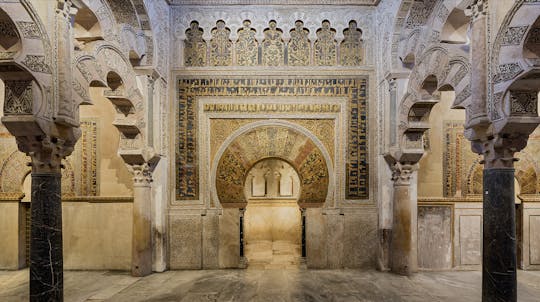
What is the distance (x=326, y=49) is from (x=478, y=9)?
3550 mm

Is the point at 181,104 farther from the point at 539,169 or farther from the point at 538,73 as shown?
the point at 539,169

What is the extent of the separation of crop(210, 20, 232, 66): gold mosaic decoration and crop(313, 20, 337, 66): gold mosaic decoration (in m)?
1.79

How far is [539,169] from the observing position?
7.00 m

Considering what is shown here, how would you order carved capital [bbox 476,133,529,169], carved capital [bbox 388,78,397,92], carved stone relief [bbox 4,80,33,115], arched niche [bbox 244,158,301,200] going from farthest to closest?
A: 1. arched niche [bbox 244,158,301,200]
2. carved capital [bbox 388,78,397,92]
3. carved capital [bbox 476,133,529,169]
4. carved stone relief [bbox 4,80,33,115]

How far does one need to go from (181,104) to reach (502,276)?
5902 mm

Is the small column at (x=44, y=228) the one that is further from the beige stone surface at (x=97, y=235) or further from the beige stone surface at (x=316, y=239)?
the beige stone surface at (x=316, y=239)

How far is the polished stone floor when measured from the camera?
17.2 feet

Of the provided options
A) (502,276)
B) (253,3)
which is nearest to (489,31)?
(502,276)

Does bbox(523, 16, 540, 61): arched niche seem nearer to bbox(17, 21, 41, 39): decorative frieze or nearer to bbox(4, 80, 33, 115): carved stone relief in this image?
bbox(17, 21, 41, 39): decorative frieze

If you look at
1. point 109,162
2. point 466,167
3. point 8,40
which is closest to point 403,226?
point 466,167

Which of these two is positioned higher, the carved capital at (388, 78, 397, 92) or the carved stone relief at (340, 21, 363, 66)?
the carved stone relief at (340, 21, 363, 66)

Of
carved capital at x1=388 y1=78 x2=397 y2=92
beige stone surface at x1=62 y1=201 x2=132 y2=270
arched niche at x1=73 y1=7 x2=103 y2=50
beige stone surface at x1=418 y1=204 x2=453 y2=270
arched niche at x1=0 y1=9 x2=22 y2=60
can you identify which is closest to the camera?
arched niche at x1=0 y1=9 x2=22 y2=60

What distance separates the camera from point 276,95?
23.3 ft

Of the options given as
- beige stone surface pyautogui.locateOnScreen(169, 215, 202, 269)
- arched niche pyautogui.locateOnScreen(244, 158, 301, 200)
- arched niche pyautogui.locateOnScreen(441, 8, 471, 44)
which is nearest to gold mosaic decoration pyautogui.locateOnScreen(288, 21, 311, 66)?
arched niche pyautogui.locateOnScreen(441, 8, 471, 44)
